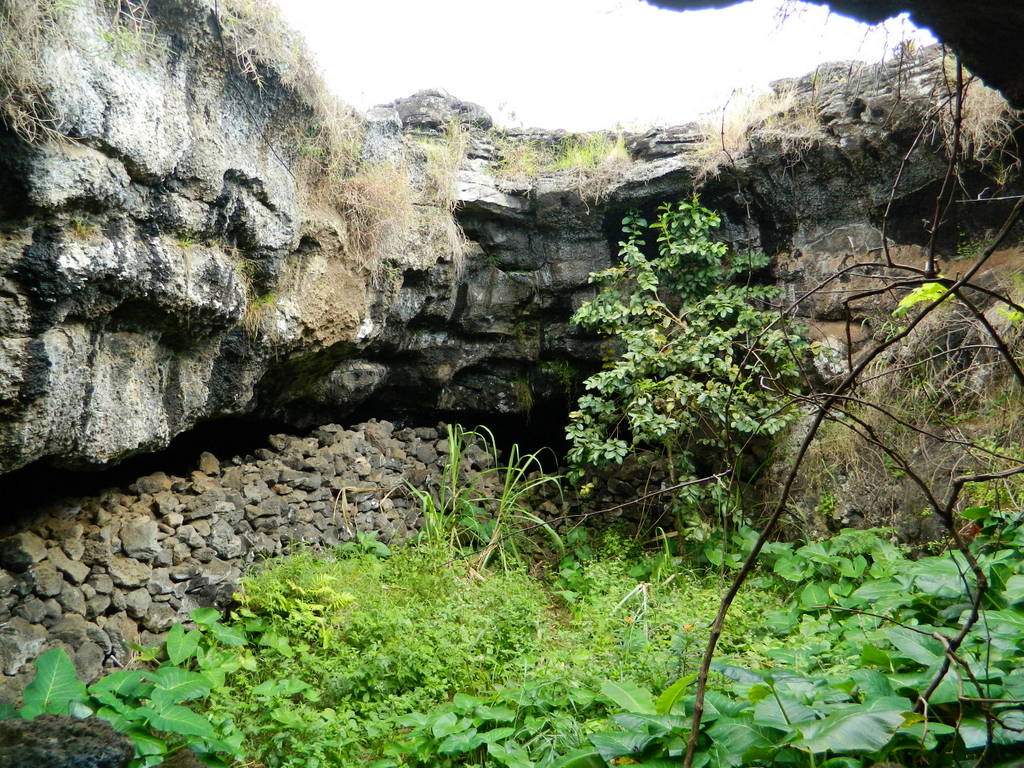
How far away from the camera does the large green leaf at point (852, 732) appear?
→ 57.4 inches

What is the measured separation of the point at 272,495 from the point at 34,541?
1385mm

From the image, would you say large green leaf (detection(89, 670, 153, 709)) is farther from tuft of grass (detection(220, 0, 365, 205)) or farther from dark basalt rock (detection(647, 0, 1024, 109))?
tuft of grass (detection(220, 0, 365, 205))

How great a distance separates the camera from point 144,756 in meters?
2.20

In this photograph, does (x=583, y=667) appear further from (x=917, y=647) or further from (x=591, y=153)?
(x=591, y=153)

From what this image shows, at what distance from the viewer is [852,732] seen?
1.49 m

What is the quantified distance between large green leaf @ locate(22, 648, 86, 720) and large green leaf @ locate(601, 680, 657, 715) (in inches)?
67.4

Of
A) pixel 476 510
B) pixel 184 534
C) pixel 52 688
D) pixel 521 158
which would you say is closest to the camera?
pixel 52 688

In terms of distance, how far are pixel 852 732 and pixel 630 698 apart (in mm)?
735

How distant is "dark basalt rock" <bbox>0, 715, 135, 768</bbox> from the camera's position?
5.99 ft

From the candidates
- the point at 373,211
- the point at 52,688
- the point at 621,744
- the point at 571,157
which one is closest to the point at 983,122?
the point at 571,157

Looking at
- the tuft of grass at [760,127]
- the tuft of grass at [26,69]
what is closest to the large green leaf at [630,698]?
the tuft of grass at [26,69]

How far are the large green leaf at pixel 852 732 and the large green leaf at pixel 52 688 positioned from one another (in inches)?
85.7

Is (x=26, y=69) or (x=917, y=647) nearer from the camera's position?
(x=917, y=647)

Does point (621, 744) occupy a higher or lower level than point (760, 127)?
lower
